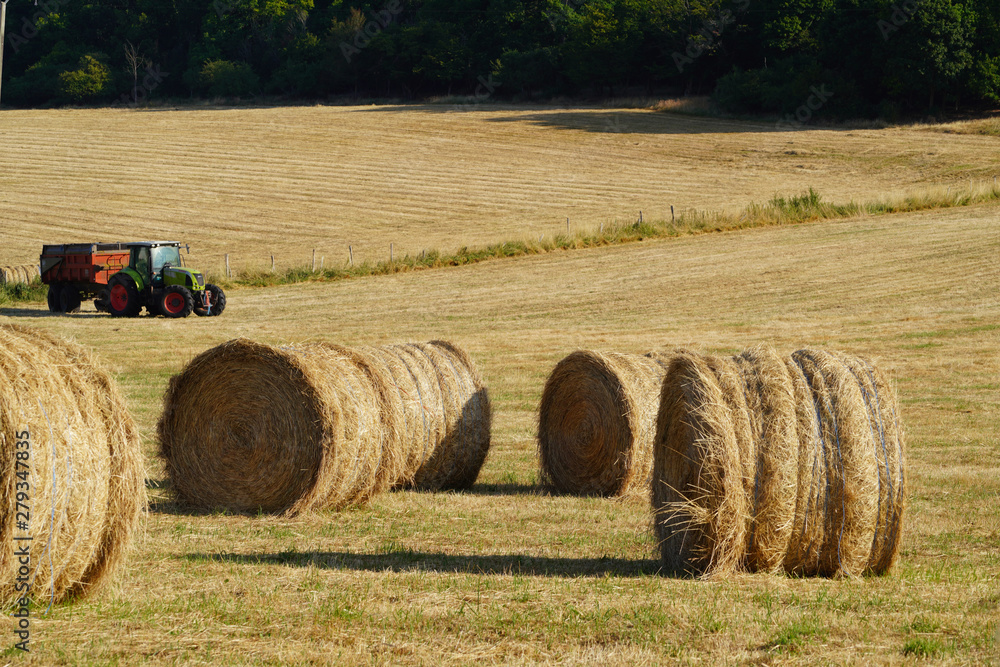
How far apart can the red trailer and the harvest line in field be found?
4.03 meters

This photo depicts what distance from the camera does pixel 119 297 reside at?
2405 centimetres

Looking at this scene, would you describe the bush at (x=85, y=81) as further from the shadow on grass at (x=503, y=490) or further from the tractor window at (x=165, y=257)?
the shadow on grass at (x=503, y=490)

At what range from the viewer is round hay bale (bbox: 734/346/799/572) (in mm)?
6676

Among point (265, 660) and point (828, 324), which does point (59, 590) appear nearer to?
point (265, 660)

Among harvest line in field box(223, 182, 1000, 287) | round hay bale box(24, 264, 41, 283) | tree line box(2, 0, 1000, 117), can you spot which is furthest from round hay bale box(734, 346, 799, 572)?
tree line box(2, 0, 1000, 117)

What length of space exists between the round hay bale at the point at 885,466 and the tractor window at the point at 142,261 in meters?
20.0

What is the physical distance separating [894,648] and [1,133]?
56.4 metres

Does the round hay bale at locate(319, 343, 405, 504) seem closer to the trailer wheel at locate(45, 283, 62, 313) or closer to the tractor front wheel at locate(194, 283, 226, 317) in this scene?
the tractor front wheel at locate(194, 283, 226, 317)

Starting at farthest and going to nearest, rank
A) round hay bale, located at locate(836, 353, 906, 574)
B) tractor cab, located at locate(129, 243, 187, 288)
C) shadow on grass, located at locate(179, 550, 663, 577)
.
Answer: tractor cab, located at locate(129, 243, 187, 288) < shadow on grass, located at locate(179, 550, 663, 577) < round hay bale, located at locate(836, 353, 906, 574)

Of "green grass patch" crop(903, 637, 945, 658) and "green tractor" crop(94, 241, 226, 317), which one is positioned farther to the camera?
"green tractor" crop(94, 241, 226, 317)

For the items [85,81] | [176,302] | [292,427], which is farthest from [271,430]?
[85,81]

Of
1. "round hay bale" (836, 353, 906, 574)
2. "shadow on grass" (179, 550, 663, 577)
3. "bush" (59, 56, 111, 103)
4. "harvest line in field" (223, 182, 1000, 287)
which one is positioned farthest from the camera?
"bush" (59, 56, 111, 103)

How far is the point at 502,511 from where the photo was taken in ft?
30.0

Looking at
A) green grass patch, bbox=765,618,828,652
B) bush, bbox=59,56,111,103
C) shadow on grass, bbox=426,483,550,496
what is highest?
bush, bbox=59,56,111,103
